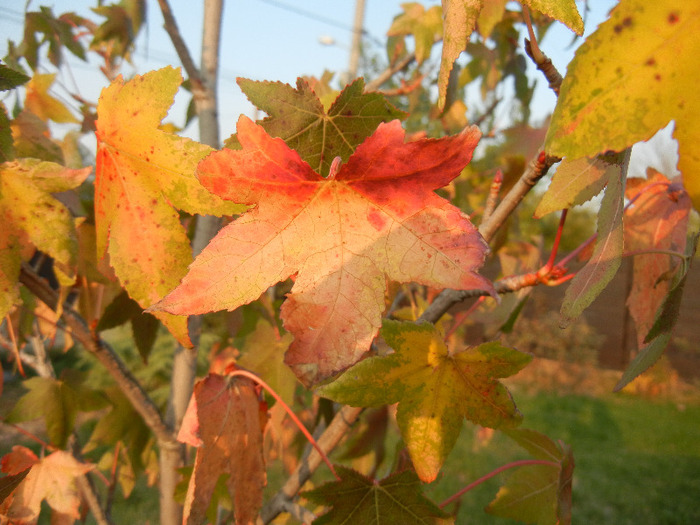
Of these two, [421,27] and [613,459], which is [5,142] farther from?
[613,459]

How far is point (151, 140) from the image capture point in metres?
0.50

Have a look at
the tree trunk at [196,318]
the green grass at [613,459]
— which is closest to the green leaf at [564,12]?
the tree trunk at [196,318]

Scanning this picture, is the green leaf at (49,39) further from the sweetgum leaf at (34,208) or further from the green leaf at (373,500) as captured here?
the green leaf at (373,500)

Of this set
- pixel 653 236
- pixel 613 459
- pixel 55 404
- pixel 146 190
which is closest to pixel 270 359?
pixel 146 190

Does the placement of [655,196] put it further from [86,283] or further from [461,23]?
[86,283]

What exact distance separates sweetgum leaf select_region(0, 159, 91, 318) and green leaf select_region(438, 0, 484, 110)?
1.34 ft

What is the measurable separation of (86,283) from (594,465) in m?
3.75

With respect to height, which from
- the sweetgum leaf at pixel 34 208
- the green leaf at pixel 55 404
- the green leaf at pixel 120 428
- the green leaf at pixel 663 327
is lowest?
the green leaf at pixel 120 428

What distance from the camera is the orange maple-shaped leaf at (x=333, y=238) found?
389 millimetres

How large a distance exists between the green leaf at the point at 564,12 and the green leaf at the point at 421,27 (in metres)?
1.04

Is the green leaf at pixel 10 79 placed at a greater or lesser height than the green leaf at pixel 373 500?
greater

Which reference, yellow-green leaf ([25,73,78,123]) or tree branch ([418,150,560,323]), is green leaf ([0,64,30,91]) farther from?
yellow-green leaf ([25,73,78,123])

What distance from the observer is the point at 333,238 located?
1.47 feet

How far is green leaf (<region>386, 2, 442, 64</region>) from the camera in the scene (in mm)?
1354
